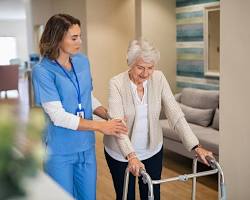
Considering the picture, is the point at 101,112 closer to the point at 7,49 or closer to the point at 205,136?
the point at 205,136

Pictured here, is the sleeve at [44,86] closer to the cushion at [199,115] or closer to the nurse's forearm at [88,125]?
the nurse's forearm at [88,125]

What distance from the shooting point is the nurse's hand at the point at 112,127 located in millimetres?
2049

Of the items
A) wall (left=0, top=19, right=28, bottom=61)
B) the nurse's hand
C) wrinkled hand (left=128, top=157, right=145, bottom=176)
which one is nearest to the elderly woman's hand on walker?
wrinkled hand (left=128, top=157, right=145, bottom=176)

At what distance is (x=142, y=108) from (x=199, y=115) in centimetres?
284

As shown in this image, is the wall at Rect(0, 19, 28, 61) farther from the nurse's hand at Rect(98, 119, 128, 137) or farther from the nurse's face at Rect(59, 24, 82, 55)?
the nurse's hand at Rect(98, 119, 128, 137)

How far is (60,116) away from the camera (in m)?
2.04

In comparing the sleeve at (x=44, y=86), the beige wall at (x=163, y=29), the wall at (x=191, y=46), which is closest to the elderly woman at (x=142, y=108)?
the sleeve at (x=44, y=86)

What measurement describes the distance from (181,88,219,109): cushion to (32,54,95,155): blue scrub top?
2.99 metres

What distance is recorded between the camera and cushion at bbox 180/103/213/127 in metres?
4.96

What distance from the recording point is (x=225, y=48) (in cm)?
260

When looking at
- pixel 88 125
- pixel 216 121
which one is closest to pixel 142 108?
pixel 88 125

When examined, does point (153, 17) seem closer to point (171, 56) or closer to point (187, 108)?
point (171, 56)

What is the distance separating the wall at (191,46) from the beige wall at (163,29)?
0.08 m

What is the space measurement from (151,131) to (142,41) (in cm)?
54
